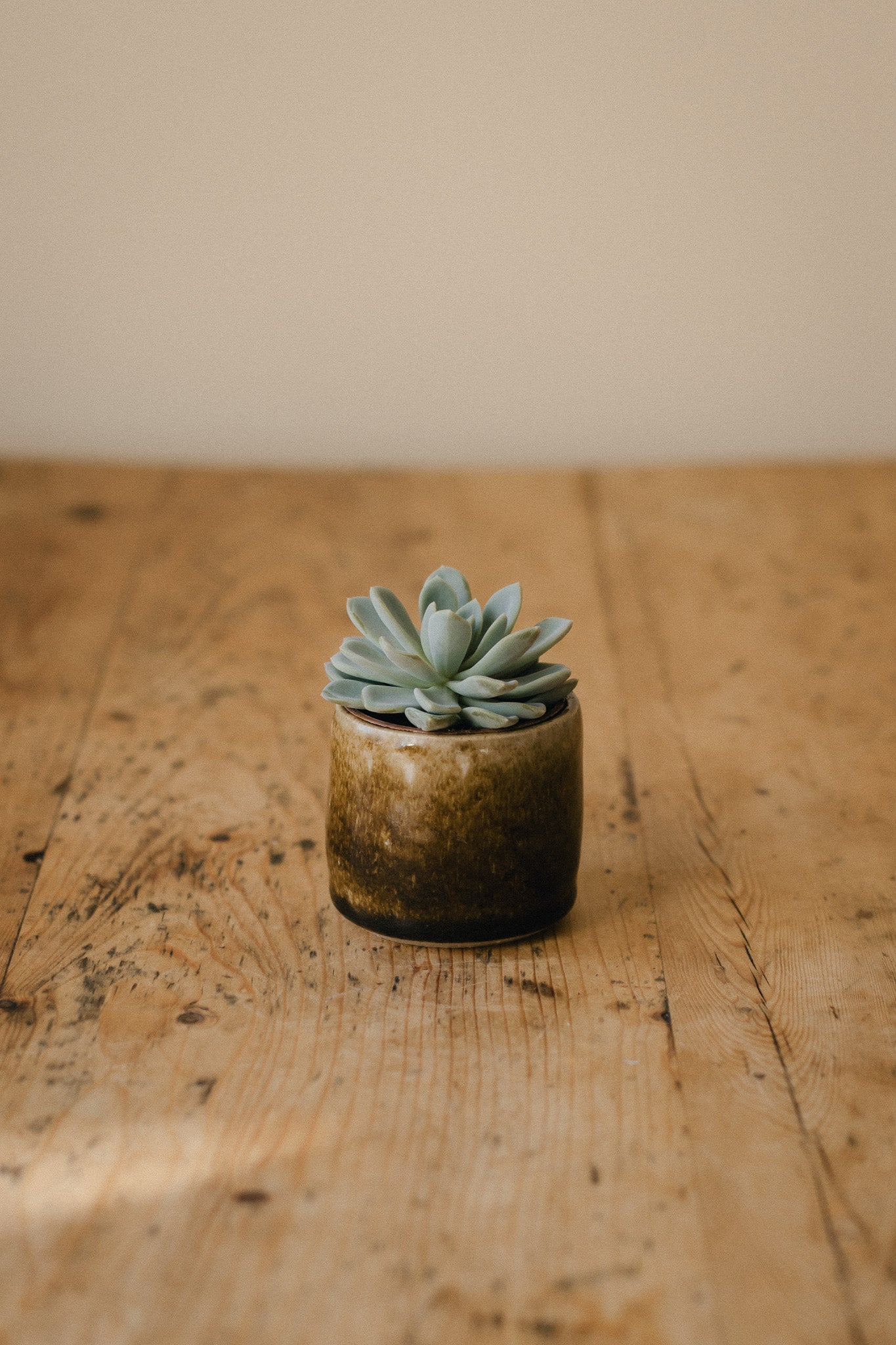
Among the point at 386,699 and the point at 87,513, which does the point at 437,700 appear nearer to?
the point at 386,699

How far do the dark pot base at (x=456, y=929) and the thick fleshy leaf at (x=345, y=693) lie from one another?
126 mm

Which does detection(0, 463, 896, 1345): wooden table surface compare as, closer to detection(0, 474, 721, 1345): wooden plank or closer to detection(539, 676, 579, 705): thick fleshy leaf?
detection(0, 474, 721, 1345): wooden plank

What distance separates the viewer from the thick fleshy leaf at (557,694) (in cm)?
73

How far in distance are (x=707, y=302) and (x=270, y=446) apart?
Result: 2.05ft

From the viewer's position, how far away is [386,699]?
0.71 m

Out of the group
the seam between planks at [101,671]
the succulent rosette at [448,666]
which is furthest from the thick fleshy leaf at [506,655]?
the seam between planks at [101,671]

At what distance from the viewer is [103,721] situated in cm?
109

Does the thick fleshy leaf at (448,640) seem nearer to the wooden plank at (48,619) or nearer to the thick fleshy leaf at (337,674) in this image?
the thick fleshy leaf at (337,674)

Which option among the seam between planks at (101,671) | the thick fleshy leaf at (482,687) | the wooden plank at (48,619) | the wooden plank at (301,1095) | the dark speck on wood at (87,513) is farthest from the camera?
the dark speck on wood at (87,513)

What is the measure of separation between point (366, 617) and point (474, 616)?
7cm

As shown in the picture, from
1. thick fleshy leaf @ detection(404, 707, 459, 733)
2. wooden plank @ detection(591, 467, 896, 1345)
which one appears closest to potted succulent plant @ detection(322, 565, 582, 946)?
thick fleshy leaf @ detection(404, 707, 459, 733)

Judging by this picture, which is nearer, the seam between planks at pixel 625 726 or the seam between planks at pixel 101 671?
the seam between planks at pixel 625 726

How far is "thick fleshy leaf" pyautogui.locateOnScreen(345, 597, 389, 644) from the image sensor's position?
74 centimetres

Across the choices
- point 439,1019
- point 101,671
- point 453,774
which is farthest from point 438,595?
point 101,671
